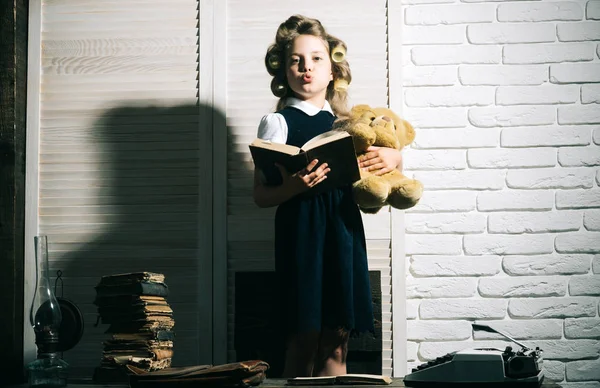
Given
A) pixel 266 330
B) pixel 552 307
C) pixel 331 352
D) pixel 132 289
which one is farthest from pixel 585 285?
pixel 132 289

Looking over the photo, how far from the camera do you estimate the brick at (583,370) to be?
2.76 meters

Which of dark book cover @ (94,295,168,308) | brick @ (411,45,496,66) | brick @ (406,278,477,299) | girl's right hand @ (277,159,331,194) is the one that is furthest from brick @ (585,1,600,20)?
dark book cover @ (94,295,168,308)

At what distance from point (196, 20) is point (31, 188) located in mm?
854

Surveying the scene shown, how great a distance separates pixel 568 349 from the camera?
277cm

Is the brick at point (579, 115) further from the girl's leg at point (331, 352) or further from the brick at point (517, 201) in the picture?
the girl's leg at point (331, 352)

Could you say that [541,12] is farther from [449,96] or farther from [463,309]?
[463,309]

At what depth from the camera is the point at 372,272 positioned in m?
2.76

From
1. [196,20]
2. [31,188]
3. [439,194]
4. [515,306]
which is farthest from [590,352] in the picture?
[31,188]

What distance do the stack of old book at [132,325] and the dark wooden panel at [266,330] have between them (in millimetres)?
505

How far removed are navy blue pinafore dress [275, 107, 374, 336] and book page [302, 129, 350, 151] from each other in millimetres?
184

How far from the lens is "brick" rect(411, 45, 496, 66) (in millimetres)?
2867

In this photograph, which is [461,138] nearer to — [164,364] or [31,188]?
[164,364]

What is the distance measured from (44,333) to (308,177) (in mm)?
823

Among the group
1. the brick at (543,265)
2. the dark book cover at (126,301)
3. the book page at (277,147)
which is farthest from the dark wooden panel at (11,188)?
the brick at (543,265)
